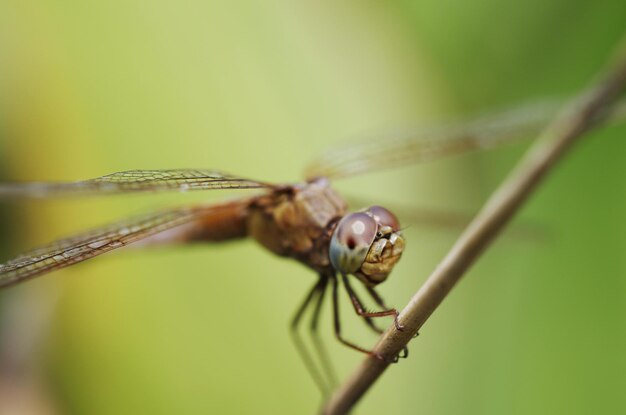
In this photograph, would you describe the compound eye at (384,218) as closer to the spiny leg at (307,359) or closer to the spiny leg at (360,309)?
the spiny leg at (360,309)

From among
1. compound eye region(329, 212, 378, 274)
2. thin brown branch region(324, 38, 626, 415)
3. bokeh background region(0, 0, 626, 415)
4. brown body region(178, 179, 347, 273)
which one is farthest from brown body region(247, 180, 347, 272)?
thin brown branch region(324, 38, 626, 415)

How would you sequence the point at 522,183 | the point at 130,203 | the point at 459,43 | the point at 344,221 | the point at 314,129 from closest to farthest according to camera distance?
the point at 522,183
the point at 344,221
the point at 130,203
the point at 314,129
the point at 459,43

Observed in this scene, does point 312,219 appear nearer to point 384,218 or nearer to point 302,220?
point 302,220

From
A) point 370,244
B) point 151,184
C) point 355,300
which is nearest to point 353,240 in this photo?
point 370,244

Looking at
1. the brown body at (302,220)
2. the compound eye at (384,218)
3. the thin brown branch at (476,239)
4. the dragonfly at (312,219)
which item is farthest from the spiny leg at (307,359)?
the thin brown branch at (476,239)

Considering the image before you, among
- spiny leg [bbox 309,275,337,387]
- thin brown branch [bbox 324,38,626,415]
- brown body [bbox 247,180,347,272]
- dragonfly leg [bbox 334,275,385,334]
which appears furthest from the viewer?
spiny leg [bbox 309,275,337,387]

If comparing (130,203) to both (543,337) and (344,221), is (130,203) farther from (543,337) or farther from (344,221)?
(543,337)

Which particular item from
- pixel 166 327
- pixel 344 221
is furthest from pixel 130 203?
pixel 344 221

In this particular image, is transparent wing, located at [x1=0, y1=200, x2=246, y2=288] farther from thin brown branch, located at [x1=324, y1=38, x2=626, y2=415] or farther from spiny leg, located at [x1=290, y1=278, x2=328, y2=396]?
thin brown branch, located at [x1=324, y1=38, x2=626, y2=415]
